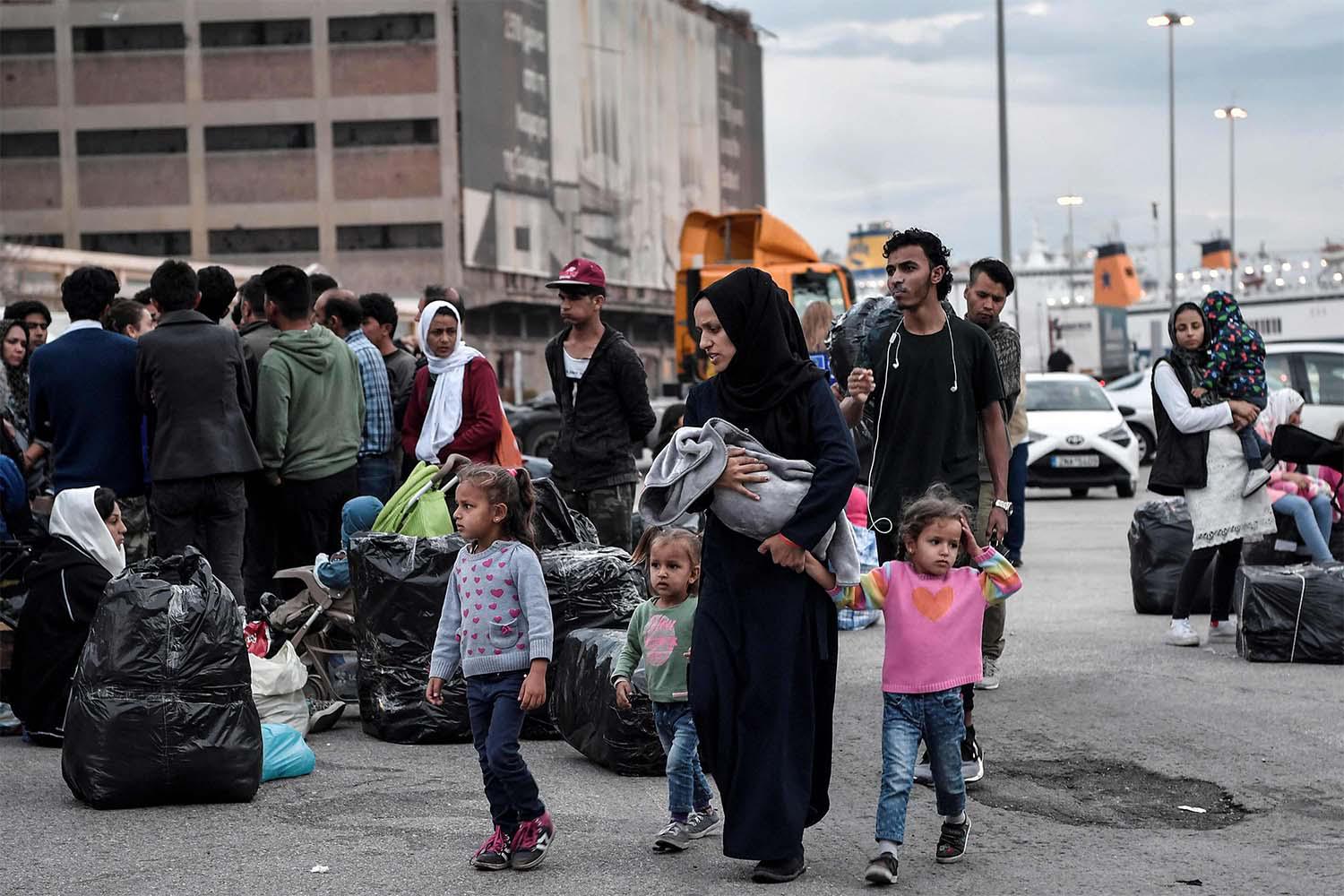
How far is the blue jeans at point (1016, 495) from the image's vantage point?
45.1ft

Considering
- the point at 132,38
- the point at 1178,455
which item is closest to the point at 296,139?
the point at 132,38

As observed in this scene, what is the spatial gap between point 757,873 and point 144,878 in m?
1.83

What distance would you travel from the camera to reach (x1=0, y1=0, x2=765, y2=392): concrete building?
74375mm

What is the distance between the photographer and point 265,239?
249ft

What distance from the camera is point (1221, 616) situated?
10.7m

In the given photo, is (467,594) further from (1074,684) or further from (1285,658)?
(1285,658)

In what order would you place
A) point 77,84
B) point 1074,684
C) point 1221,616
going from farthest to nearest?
1. point 77,84
2. point 1221,616
3. point 1074,684

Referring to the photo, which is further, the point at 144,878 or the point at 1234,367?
the point at 1234,367

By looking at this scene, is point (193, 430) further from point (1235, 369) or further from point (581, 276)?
point (1235, 369)

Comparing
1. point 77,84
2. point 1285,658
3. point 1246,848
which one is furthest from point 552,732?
point 77,84

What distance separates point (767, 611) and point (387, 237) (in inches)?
2813

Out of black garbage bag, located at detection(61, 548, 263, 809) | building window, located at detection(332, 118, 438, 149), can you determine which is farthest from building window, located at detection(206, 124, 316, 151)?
black garbage bag, located at detection(61, 548, 263, 809)

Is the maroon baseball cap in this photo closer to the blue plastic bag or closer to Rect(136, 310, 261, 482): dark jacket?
Rect(136, 310, 261, 482): dark jacket

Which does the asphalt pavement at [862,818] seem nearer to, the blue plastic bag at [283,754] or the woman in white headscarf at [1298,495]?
the blue plastic bag at [283,754]
